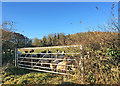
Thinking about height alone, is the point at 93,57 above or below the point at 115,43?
below

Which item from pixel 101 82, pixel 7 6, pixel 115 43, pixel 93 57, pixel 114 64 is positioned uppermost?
pixel 7 6

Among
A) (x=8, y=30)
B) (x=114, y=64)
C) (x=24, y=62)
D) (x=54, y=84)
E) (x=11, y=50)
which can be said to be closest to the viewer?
(x=114, y=64)

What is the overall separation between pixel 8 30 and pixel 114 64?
694 cm

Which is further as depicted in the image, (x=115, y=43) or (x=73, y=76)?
(x=73, y=76)

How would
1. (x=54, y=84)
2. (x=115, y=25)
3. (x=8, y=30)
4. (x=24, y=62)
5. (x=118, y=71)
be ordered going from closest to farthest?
(x=118, y=71) < (x=115, y=25) < (x=54, y=84) < (x=24, y=62) < (x=8, y=30)

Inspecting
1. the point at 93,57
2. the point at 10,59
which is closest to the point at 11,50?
the point at 10,59

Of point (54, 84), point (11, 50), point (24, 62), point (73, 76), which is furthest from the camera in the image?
point (11, 50)

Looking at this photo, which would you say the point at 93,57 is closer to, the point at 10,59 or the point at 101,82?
the point at 101,82

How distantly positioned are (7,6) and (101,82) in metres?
6.21

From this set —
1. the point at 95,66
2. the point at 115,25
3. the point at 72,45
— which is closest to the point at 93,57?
the point at 95,66

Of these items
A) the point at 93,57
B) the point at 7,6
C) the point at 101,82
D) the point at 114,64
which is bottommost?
the point at 101,82

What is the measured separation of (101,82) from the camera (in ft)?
8.11

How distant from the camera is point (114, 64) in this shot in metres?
2.40

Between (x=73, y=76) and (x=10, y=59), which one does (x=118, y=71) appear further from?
(x=10, y=59)
